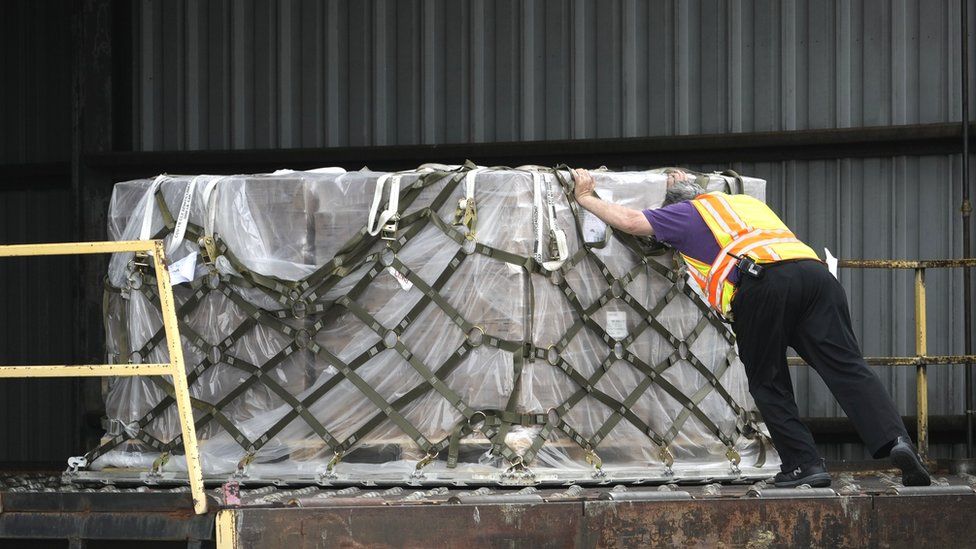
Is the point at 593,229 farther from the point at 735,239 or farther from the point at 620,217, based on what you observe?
the point at 735,239

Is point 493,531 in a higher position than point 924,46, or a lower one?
lower

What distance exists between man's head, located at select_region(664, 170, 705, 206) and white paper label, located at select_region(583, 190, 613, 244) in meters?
0.37

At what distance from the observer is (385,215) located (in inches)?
196

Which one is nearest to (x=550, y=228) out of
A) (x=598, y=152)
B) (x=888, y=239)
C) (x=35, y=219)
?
(x=598, y=152)

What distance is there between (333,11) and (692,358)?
514 cm

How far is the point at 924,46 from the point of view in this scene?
26.7 ft

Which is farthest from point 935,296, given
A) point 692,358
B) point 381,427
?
point 381,427

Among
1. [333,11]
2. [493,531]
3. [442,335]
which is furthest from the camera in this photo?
[333,11]

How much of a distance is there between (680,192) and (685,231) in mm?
404

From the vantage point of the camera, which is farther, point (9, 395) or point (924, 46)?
point (9, 395)

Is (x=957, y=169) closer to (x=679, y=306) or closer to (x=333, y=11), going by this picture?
(x=679, y=306)

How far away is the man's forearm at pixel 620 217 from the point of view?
4.89m

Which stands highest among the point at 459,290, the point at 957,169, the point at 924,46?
the point at 924,46

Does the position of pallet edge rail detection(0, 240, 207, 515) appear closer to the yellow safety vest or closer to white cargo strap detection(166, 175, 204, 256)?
white cargo strap detection(166, 175, 204, 256)
